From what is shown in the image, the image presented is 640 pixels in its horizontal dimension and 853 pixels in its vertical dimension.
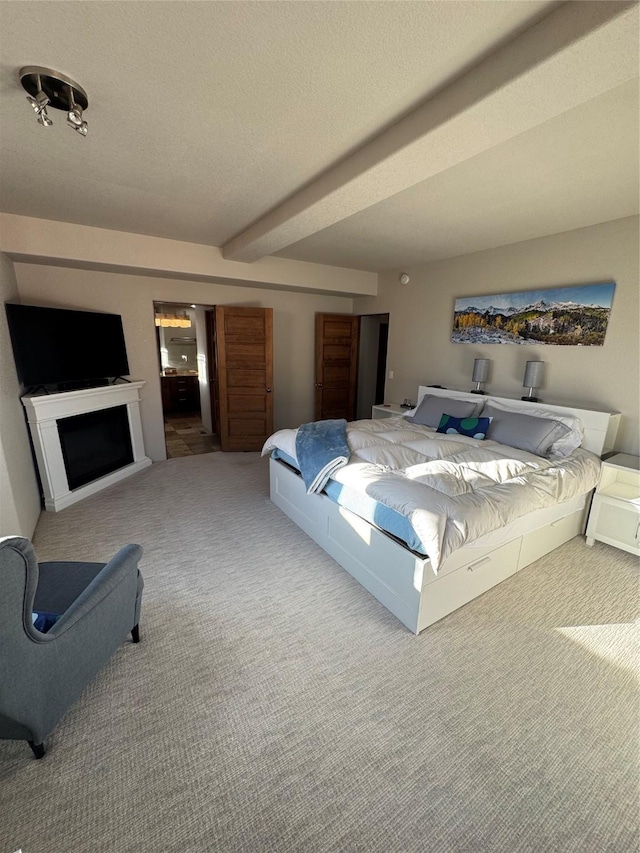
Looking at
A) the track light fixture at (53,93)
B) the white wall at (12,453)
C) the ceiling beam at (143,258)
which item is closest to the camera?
the track light fixture at (53,93)

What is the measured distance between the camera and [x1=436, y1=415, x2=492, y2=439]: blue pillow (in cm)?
339

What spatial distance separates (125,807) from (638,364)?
13.6 feet

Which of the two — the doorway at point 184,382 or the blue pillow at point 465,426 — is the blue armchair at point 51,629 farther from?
the doorway at point 184,382

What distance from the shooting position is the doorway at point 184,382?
19.1ft

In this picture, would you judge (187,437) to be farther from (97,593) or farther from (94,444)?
(97,593)

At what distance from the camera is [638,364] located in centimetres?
289

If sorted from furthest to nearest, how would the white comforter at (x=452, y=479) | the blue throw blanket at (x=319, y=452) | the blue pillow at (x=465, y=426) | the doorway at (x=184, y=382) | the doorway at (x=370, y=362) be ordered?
the doorway at (x=370, y=362)
the doorway at (x=184, y=382)
the blue pillow at (x=465, y=426)
the blue throw blanket at (x=319, y=452)
the white comforter at (x=452, y=479)

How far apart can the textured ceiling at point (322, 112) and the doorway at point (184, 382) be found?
3106 millimetres

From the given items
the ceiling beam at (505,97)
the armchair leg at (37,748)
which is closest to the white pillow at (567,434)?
the ceiling beam at (505,97)

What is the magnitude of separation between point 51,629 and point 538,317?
4255 mm

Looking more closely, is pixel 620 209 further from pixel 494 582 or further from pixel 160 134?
pixel 160 134

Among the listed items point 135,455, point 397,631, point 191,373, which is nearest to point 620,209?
point 397,631

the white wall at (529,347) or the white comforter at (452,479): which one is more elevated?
the white wall at (529,347)

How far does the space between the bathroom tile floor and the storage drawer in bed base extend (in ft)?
9.61
